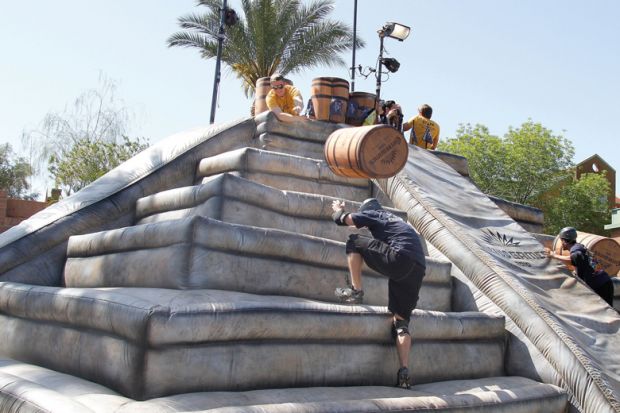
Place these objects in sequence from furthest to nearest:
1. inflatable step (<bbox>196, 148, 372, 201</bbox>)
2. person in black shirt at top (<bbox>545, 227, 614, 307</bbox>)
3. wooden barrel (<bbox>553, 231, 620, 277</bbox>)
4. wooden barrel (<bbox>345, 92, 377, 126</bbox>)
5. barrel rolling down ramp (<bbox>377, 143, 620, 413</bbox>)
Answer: wooden barrel (<bbox>345, 92, 377, 126</bbox>) < wooden barrel (<bbox>553, 231, 620, 277</bbox>) < person in black shirt at top (<bbox>545, 227, 614, 307</bbox>) < inflatable step (<bbox>196, 148, 372, 201</bbox>) < barrel rolling down ramp (<bbox>377, 143, 620, 413</bbox>)

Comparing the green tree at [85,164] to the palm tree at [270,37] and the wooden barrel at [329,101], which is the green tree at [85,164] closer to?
the palm tree at [270,37]

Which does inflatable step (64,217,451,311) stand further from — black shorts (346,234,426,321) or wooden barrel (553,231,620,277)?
wooden barrel (553,231,620,277)

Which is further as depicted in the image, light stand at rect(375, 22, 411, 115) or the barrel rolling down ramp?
light stand at rect(375, 22, 411, 115)

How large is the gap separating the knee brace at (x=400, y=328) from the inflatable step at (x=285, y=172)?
272 cm

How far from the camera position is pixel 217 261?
4.72 metres

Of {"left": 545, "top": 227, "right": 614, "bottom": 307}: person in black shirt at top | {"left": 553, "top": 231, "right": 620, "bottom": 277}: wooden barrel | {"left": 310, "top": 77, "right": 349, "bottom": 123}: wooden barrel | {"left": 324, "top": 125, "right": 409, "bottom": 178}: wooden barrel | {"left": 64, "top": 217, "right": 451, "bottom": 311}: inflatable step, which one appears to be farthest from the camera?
{"left": 310, "top": 77, "right": 349, "bottom": 123}: wooden barrel

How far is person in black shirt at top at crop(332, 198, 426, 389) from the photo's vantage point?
4.74 metres

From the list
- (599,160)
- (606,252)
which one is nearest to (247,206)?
(606,252)

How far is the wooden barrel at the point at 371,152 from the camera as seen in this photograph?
6164 mm

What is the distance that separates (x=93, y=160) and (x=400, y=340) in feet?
72.8

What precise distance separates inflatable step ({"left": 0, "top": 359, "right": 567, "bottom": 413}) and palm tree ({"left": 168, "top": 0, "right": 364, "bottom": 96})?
16.1 metres

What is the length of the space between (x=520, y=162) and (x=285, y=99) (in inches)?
894

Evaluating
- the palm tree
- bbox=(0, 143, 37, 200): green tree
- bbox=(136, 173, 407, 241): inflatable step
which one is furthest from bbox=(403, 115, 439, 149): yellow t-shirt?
bbox=(0, 143, 37, 200): green tree

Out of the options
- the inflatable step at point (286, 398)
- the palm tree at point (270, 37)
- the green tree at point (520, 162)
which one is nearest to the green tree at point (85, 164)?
the palm tree at point (270, 37)
